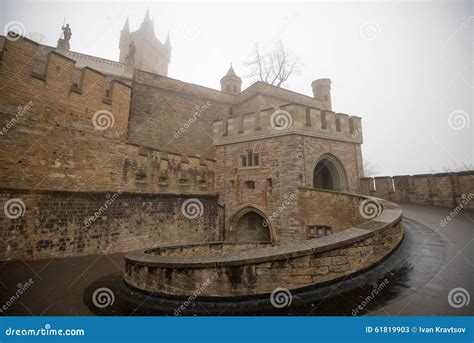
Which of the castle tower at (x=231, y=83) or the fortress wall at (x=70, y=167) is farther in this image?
the castle tower at (x=231, y=83)

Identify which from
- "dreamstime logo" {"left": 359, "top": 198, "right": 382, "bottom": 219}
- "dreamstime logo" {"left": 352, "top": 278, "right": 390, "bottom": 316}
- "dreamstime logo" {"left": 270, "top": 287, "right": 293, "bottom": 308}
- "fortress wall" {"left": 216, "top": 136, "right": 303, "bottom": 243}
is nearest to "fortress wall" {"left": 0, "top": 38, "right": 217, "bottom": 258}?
"fortress wall" {"left": 216, "top": 136, "right": 303, "bottom": 243}

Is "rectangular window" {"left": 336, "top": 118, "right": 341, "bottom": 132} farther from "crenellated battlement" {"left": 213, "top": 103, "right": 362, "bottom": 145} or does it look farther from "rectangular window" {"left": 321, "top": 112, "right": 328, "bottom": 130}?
"rectangular window" {"left": 321, "top": 112, "right": 328, "bottom": 130}

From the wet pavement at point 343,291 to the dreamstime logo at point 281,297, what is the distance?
0.23 feet

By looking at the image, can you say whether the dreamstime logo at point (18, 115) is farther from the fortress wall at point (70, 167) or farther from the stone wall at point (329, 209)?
the stone wall at point (329, 209)

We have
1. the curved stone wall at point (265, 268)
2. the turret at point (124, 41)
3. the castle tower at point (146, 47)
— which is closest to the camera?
the curved stone wall at point (265, 268)

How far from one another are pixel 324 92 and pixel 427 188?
47.0ft

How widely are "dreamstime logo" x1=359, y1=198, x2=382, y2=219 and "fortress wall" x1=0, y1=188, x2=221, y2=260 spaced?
7122 mm

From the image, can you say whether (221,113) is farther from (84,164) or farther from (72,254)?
(72,254)

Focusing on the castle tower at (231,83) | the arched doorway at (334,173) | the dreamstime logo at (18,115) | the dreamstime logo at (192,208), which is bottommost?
the dreamstime logo at (192,208)

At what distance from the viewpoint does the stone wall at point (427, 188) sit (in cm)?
870

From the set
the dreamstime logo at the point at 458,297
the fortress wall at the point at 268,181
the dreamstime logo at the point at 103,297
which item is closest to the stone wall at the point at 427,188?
the fortress wall at the point at 268,181

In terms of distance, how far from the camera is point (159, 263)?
11.3 feet

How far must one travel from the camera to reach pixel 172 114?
14898 mm

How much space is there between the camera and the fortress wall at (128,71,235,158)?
13.4 metres
